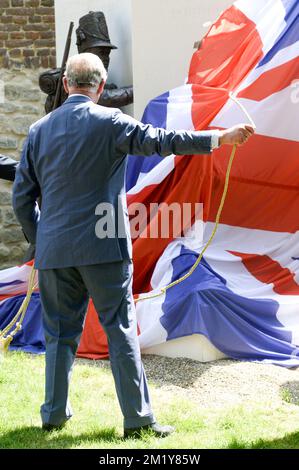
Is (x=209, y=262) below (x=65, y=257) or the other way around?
below

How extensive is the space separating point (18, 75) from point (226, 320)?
4349mm

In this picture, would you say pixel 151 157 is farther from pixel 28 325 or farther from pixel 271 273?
pixel 28 325

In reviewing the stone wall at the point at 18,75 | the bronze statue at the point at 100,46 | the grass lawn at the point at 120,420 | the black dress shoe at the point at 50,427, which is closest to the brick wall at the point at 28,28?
the stone wall at the point at 18,75

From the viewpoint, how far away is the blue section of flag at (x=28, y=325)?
15.8ft

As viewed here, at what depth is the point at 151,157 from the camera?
16.7ft

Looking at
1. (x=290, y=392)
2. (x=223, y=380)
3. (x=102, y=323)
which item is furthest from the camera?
(x=223, y=380)

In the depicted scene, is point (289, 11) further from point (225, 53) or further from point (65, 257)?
point (65, 257)

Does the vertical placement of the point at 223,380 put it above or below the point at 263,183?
below

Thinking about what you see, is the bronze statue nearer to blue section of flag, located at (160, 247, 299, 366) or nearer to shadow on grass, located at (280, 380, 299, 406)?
blue section of flag, located at (160, 247, 299, 366)

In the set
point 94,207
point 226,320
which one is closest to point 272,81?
point 226,320

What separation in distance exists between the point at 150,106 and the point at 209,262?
1.20 metres

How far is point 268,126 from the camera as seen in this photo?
5.03 meters

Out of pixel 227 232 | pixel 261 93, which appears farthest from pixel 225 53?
pixel 227 232

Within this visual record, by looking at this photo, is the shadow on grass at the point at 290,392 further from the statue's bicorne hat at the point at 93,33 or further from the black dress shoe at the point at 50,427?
the statue's bicorne hat at the point at 93,33
